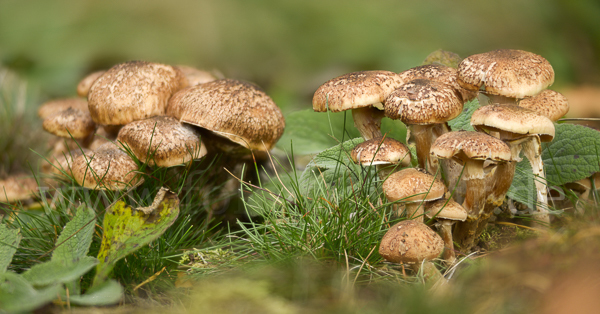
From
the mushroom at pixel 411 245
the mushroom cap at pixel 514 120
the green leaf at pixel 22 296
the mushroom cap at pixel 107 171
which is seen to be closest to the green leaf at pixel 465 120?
the mushroom cap at pixel 514 120

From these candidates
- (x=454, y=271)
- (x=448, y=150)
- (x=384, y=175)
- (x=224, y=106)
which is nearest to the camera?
(x=448, y=150)

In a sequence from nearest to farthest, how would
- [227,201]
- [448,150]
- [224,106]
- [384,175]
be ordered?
[448,150] < [384,175] < [224,106] < [227,201]

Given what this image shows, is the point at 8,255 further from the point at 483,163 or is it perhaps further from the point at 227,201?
the point at 483,163

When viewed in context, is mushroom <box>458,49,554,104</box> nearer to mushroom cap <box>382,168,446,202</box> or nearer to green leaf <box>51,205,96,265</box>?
mushroom cap <box>382,168,446,202</box>

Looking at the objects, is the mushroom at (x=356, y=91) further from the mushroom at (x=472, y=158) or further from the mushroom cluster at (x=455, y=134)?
the mushroom at (x=472, y=158)

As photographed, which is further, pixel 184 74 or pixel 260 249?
pixel 184 74

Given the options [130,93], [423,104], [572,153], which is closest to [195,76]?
Answer: [130,93]

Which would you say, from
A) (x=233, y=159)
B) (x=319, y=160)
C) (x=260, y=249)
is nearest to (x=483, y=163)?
(x=319, y=160)
